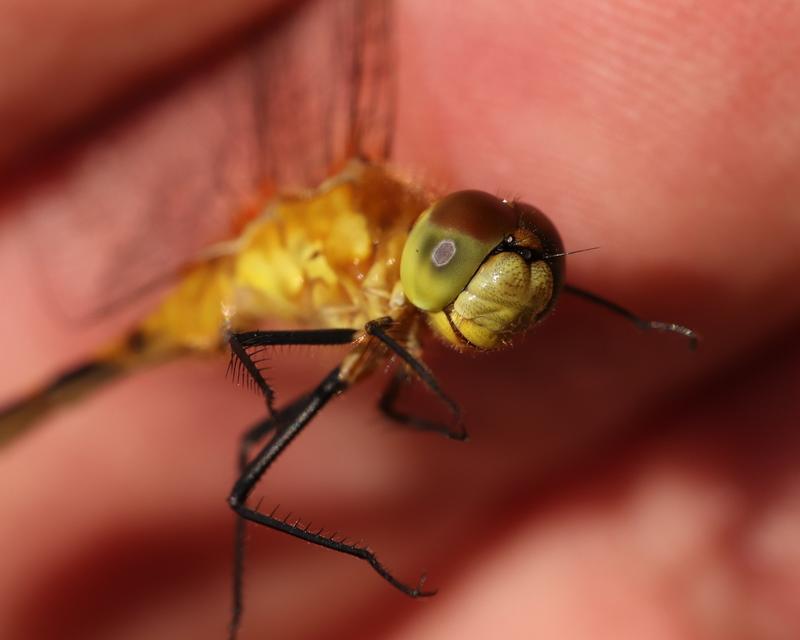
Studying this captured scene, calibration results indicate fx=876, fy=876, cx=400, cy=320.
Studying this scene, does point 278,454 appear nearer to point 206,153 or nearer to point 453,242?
point 453,242

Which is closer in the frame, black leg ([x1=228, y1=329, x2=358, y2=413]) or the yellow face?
the yellow face

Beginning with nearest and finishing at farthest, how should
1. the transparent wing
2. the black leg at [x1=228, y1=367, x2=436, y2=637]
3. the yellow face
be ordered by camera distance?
the yellow face, the black leg at [x1=228, y1=367, x2=436, y2=637], the transparent wing

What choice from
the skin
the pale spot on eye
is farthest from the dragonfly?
the skin

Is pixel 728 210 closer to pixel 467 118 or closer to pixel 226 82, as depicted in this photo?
pixel 467 118

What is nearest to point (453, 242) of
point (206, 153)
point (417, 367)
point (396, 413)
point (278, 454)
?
point (417, 367)

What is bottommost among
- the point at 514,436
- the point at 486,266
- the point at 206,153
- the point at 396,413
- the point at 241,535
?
the point at 514,436

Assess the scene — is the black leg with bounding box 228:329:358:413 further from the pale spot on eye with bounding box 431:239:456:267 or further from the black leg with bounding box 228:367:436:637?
the pale spot on eye with bounding box 431:239:456:267

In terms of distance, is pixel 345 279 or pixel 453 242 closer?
pixel 453 242
